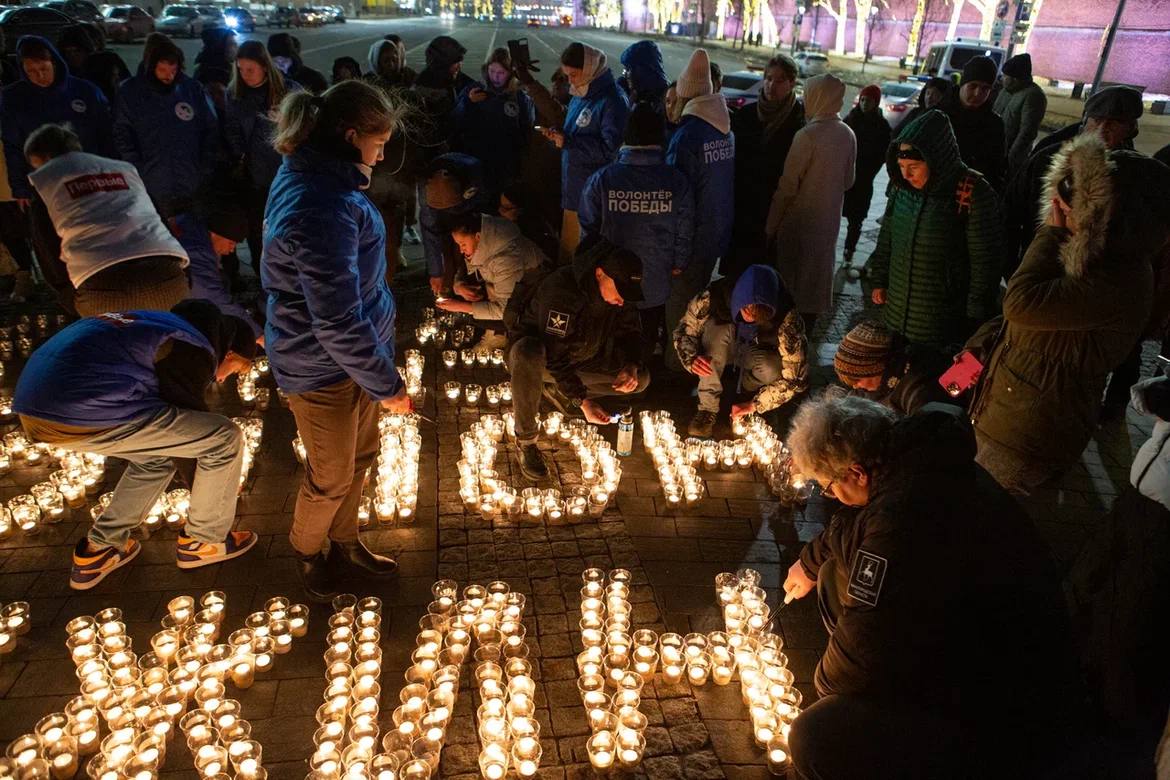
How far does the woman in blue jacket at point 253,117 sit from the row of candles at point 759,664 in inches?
179

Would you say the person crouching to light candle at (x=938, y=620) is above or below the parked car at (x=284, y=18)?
above

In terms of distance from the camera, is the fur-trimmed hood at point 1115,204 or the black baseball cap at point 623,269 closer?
the fur-trimmed hood at point 1115,204

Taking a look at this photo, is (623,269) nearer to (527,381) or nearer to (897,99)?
(527,381)

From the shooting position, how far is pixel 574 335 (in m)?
4.73

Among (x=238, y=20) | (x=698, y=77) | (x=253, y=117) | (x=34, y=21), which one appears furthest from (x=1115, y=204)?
(x=238, y=20)

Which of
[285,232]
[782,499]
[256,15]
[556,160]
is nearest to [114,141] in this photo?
[556,160]

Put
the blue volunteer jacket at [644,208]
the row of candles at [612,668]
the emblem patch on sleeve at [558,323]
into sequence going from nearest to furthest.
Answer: the row of candles at [612,668], the emblem patch on sleeve at [558,323], the blue volunteer jacket at [644,208]

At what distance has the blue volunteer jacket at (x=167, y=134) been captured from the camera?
5473 mm

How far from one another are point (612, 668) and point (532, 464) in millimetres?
1644

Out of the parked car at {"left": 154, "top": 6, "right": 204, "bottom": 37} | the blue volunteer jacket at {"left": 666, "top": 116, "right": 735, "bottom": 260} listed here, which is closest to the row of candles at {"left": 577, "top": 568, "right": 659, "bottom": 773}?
the blue volunteer jacket at {"left": 666, "top": 116, "right": 735, "bottom": 260}

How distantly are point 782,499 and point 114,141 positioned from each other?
5582 millimetres

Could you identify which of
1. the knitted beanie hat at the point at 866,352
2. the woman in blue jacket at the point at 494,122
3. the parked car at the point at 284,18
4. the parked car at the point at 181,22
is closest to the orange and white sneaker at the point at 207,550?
the knitted beanie hat at the point at 866,352

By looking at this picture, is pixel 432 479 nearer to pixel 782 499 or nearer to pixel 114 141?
pixel 782 499

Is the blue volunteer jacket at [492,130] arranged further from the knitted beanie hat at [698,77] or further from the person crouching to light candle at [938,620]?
the person crouching to light candle at [938,620]
